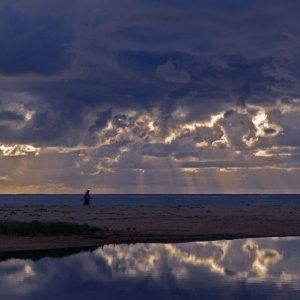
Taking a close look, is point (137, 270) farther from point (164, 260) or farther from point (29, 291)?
point (29, 291)

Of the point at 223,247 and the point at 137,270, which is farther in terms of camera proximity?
the point at 223,247

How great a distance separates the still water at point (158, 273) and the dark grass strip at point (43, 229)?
476cm

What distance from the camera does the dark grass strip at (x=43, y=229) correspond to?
40844 mm

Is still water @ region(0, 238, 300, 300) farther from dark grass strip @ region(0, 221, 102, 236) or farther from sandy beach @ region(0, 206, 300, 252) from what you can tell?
dark grass strip @ region(0, 221, 102, 236)

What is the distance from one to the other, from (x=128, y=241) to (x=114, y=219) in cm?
1456

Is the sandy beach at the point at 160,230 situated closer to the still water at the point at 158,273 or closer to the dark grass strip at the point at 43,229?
the dark grass strip at the point at 43,229

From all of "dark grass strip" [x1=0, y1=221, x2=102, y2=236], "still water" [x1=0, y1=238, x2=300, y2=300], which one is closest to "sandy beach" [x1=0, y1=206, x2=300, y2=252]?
"dark grass strip" [x1=0, y1=221, x2=102, y2=236]

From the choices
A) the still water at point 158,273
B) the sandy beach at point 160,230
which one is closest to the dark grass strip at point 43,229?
the sandy beach at point 160,230

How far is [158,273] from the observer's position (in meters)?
28.4

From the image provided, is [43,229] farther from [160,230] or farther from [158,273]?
[158,273]

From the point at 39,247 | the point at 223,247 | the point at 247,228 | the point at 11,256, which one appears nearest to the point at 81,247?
the point at 39,247

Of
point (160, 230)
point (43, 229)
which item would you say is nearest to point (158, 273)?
point (43, 229)

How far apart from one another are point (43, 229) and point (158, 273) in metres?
15.2

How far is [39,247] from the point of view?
36.8m
